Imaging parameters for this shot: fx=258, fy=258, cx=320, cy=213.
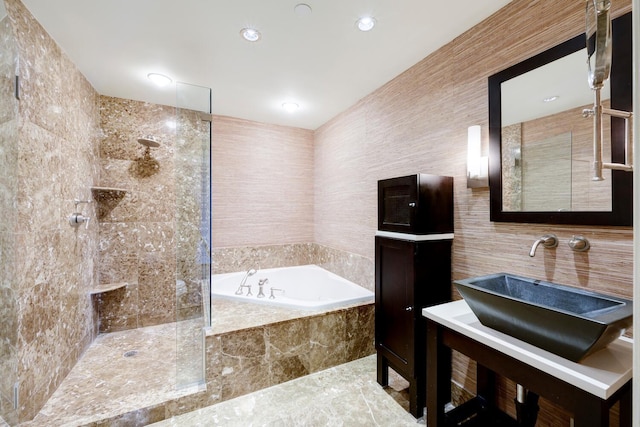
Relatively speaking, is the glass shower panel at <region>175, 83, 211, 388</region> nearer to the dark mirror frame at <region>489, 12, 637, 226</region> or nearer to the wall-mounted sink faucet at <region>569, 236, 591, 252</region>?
the dark mirror frame at <region>489, 12, 637, 226</region>

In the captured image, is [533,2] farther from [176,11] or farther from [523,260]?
[176,11]

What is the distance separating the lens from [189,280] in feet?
7.45

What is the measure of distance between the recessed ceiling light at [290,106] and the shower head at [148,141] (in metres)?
1.43

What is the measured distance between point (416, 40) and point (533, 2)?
2.12ft

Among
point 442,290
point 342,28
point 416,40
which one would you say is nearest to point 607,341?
point 442,290

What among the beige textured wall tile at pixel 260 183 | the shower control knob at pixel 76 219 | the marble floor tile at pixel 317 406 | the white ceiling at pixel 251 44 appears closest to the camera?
the white ceiling at pixel 251 44

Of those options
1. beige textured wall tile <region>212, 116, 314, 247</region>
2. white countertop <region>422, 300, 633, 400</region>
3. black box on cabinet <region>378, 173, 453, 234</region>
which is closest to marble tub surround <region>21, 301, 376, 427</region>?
black box on cabinet <region>378, 173, 453, 234</region>

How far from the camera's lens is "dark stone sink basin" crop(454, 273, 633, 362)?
84 cm

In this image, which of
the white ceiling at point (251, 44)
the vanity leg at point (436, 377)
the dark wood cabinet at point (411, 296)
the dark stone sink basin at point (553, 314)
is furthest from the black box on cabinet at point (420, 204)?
the white ceiling at point (251, 44)

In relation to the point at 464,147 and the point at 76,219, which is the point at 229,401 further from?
the point at 464,147

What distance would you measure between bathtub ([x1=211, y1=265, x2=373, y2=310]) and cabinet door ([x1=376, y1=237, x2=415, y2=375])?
20.6 inches

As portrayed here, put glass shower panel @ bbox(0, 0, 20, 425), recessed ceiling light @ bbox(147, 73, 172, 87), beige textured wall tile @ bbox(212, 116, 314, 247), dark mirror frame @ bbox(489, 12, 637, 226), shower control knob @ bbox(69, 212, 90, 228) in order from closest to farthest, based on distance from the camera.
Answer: dark mirror frame @ bbox(489, 12, 637, 226) → glass shower panel @ bbox(0, 0, 20, 425) → shower control knob @ bbox(69, 212, 90, 228) → recessed ceiling light @ bbox(147, 73, 172, 87) → beige textured wall tile @ bbox(212, 116, 314, 247)

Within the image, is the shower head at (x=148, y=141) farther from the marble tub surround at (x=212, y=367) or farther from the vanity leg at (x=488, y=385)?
the vanity leg at (x=488, y=385)

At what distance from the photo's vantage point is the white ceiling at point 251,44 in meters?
1.55
